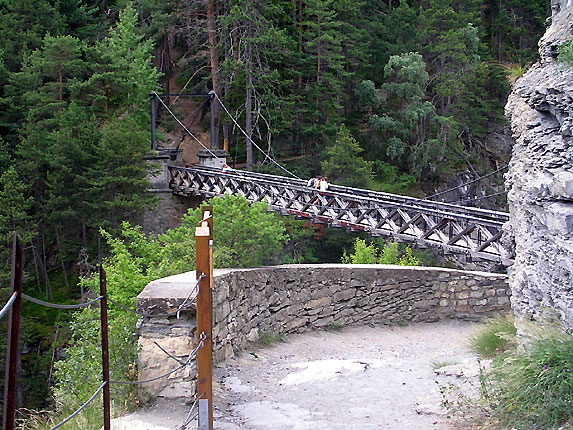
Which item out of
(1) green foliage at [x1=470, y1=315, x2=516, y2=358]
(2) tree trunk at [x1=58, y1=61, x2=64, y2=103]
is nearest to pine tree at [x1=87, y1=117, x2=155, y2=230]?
(2) tree trunk at [x1=58, y1=61, x2=64, y2=103]

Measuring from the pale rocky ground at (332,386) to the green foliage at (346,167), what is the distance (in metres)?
16.9

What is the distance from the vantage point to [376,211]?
1432cm

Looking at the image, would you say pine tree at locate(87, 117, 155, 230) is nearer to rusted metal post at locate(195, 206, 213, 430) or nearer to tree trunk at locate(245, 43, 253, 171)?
tree trunk at locate(245, 43, 253, 171)

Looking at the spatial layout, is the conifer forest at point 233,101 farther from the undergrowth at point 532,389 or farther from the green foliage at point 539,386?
the green foliage at point 539,386

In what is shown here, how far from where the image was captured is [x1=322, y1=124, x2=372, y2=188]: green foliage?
981 inches

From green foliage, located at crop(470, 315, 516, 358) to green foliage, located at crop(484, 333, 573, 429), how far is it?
64.1 inches

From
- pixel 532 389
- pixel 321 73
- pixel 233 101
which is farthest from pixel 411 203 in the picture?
pixel 233 101

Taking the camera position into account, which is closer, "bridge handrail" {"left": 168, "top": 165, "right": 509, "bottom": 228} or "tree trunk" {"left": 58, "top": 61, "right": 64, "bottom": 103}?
"bridge handrail" {"left": 168, "top": 165, "right": 509, "bottom": 228}

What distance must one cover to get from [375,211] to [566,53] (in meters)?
10.0

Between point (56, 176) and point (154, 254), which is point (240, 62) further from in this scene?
point (154, 254)

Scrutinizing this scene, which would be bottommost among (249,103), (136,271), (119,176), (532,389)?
(136,271)

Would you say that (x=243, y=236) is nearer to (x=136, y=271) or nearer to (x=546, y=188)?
(x=136, y=271)

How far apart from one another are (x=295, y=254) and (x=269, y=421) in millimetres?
18329

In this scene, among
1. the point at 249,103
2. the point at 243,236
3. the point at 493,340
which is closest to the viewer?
the point at 493,340
